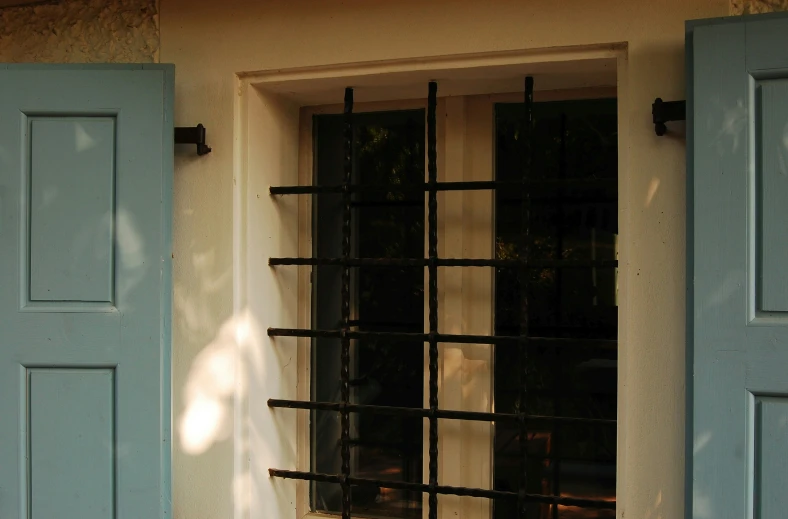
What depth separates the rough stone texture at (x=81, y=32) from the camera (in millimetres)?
2645

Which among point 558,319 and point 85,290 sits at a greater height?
point 85,290

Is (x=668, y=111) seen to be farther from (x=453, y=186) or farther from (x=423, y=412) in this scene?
(x=423, y=412)

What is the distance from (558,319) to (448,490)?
0.68 meters

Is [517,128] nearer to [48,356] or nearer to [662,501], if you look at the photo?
[662,501]

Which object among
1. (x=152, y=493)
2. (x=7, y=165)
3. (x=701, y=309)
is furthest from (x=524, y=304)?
(x=7, y=165)

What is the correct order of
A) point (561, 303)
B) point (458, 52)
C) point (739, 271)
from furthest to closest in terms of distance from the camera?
point (561, 303) → point (458, 52) → point (739, 271)

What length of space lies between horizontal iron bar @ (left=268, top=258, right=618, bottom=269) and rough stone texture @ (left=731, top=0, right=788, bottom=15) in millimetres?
781

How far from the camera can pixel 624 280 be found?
222cm

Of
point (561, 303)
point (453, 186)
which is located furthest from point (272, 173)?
point (561, 303)

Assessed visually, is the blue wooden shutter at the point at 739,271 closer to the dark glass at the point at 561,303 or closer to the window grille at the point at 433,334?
→ the window grille at the point at 433,334

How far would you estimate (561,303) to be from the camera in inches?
104

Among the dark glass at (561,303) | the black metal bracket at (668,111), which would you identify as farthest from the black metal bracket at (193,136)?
the black metal bracket at (668,111)

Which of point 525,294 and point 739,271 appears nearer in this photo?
point 739,271

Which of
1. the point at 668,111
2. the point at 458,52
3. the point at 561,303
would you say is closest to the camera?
the point at 668,111
